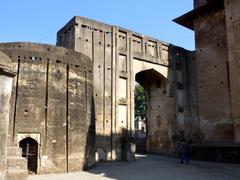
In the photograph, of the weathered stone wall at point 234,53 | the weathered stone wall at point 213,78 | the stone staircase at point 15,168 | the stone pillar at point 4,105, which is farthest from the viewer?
the weathered stone wall at point 213,78

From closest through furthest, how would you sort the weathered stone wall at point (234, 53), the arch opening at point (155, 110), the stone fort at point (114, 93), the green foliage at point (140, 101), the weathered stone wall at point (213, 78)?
the stone fort at point (114, 93)
the weathered stone wall at point (234, 53)
the weathered stone wall at point (213, 78)
the arch opening at point (155, 110)
the green foliage at point (140, 101)

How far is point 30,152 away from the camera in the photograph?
10.6 meters

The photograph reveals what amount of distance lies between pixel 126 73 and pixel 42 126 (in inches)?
269

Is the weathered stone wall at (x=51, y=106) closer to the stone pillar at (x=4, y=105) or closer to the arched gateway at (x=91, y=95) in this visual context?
the arched gateway at (x=91, y=95)

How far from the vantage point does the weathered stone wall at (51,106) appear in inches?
415

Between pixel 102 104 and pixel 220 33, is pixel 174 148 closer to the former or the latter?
pixel 102 104

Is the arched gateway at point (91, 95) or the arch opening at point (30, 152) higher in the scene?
the arched gateway at point (91, 95)

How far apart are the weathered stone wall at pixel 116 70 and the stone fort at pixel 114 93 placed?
5 centimetres

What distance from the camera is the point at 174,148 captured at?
17.7 m

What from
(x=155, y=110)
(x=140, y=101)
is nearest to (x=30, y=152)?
(x=155, y=110)

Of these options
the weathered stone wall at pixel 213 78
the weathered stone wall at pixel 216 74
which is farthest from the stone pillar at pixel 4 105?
the weathered stone wall at pixel 213 78

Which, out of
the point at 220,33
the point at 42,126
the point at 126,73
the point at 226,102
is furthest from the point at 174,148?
the point at 42,126

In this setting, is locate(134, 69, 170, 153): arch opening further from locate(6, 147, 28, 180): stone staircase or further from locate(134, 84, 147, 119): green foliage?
locate(6, 147, 28, 180): stone staircase

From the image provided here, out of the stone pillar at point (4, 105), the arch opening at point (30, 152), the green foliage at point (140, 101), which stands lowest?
the arch opening at point (30, 152)
